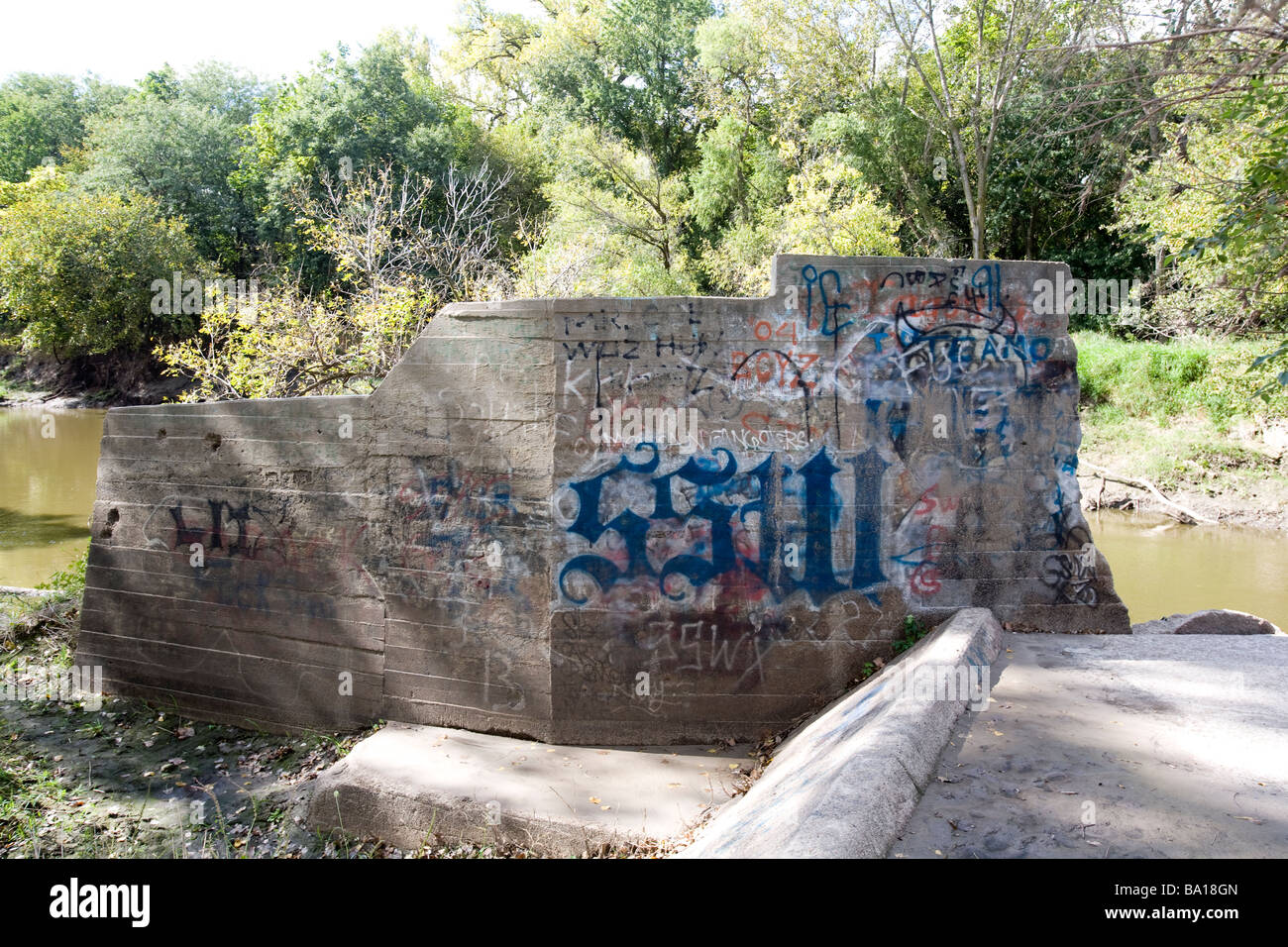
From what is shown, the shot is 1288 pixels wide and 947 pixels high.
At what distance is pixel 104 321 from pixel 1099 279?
34591mm

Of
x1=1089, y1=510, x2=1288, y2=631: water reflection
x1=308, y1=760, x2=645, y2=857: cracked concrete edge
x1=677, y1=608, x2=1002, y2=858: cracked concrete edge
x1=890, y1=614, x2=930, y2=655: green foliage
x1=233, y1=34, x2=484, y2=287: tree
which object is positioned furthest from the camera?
x1=233, y1=34, x2=484, y2=287: tree

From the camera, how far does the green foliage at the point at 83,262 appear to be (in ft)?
93.1

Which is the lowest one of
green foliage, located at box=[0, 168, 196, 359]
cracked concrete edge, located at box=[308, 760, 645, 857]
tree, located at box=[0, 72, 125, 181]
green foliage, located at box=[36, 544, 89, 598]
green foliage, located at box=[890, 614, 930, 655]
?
cracked concrete edge, located at box=[308, 760, 645, 857]

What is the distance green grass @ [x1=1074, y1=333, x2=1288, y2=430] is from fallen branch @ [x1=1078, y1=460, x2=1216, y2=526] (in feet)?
7.21

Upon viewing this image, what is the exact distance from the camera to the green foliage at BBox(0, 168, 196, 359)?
28391mm

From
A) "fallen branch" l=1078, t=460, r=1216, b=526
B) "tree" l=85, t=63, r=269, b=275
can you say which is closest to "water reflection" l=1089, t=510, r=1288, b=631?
"fallen branch" l=1078, t=460, r=1216, b=526

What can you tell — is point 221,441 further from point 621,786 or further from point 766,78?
point 766,78

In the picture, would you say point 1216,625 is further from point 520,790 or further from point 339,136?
point 339,136

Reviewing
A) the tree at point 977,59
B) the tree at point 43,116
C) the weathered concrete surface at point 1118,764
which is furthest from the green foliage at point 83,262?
the weathered concrete surface at point 1118,764

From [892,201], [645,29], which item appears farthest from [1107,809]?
[645,29]

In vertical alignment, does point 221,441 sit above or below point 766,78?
below

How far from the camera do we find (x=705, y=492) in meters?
6.06

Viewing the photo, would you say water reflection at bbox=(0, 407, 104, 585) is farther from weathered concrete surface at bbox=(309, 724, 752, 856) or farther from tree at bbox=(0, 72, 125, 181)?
tree at bbox=(0, 72, 125, 181)
